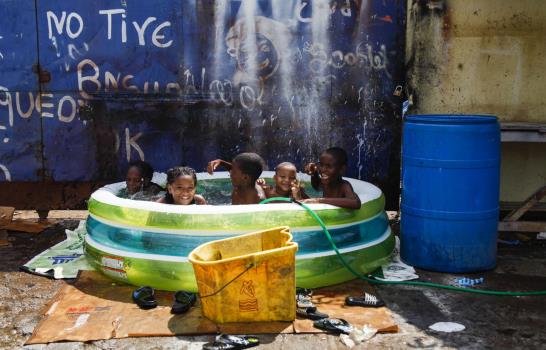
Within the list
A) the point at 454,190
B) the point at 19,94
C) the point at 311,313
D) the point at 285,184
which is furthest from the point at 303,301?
the point at 19,94

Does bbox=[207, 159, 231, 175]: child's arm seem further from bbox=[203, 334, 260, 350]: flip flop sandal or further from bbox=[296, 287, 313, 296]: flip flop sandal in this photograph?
bbox=[203, 334, 260, 350]: flip flop sandal

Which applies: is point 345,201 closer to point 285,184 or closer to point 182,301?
point 285,184

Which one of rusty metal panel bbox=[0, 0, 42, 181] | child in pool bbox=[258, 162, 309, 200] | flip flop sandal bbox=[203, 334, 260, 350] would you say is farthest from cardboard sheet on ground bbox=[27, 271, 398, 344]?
rusty metal panel bbox=[0, 0, 42, 181]

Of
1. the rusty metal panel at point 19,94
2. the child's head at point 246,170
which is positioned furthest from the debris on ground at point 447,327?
the rusty metal panel at point 19,94

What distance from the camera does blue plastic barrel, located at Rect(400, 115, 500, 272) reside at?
206 inches

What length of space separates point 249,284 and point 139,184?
2.46 m

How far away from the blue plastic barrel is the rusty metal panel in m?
4.08

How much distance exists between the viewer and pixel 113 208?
16.6 ft

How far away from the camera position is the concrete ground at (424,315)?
13.0 feet

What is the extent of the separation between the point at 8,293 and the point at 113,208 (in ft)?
3.28

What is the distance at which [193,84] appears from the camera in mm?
6957

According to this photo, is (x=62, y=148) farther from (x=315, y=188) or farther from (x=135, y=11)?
(x=315, y=188)

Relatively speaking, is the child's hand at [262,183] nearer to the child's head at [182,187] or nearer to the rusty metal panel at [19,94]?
the child's head at [182,187]

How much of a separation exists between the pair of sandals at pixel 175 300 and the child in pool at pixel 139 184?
62.6 inches
